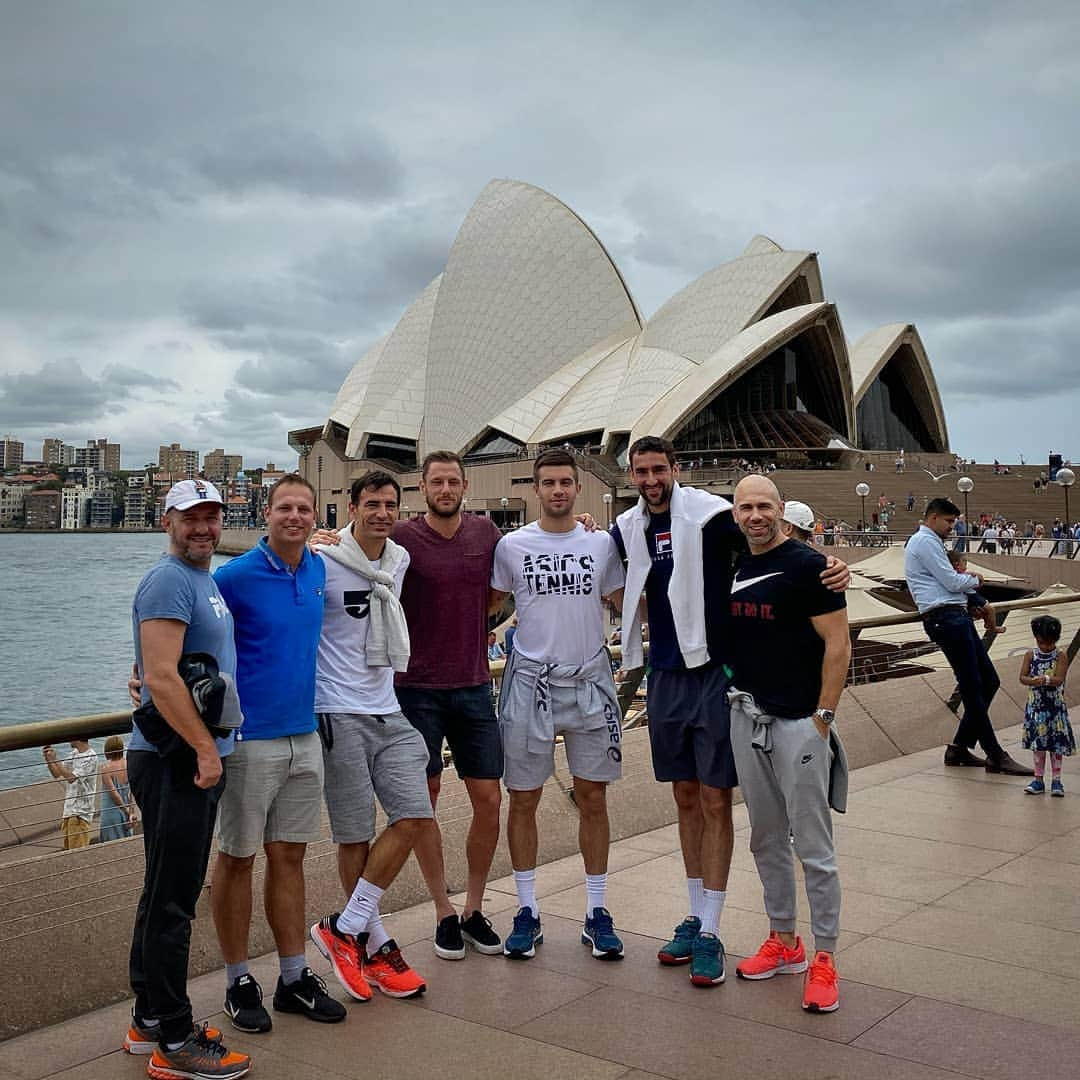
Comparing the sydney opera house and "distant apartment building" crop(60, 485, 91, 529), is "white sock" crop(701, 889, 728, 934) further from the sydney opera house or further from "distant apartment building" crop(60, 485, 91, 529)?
"distant apartment building" crop(60, 485, 91, 529)

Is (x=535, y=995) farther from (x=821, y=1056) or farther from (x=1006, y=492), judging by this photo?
(x=1006, y=492)

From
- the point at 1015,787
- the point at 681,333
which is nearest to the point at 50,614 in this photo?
the point at 681,333

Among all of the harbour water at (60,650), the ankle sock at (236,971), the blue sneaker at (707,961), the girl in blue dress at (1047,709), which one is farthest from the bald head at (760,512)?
the harbour water at (60,650)

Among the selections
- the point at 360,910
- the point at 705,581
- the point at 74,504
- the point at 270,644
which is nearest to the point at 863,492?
the point at 705,581

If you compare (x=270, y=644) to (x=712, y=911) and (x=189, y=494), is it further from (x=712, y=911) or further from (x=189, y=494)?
(x=712, y=911)

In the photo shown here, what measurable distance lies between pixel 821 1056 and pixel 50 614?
35677 millimetres

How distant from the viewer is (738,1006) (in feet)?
9.16

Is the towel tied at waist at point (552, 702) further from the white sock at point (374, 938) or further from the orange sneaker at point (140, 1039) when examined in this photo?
the orange sneaker at point (140, 1039)

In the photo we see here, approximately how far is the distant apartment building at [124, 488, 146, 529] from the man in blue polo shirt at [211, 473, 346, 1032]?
485ft

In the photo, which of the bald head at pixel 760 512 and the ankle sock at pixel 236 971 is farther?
the bald head at pixel 760 512

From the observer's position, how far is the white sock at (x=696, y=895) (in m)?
3.24

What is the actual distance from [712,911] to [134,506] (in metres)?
151

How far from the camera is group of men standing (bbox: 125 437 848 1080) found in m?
2.51

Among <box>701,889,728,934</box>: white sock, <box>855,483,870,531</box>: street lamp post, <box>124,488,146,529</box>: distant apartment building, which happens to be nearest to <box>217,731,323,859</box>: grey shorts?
<box>701,889,728,934</box>: white sock
